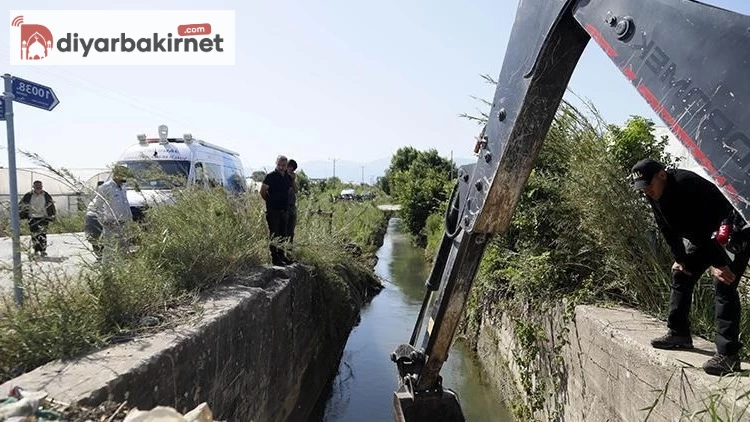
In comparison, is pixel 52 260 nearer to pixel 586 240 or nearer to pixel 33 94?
pixel 33 94

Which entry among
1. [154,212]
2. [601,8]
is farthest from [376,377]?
[601,8]

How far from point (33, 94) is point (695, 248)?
5.04 metres

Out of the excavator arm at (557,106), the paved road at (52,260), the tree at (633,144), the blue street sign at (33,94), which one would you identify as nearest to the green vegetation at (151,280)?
the paved road at (52,260)

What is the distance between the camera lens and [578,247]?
5840 millimetres

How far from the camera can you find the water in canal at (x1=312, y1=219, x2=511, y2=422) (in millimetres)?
7309

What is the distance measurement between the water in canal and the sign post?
15.6ft

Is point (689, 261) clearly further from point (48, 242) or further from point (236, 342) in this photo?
point (48, 242)

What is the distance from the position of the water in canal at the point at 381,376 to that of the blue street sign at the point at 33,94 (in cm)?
506

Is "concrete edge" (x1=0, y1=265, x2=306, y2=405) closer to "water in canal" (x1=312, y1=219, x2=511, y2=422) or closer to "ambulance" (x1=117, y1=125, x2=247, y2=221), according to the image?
"ambulance" (x1=117, y1=125, x2=247, y2=221)

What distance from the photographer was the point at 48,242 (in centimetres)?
422

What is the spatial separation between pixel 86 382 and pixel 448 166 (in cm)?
3553

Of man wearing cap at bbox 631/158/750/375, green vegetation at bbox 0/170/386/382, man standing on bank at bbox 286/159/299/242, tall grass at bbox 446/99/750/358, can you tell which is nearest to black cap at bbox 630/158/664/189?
man wearing cap at bbox 631/158/750/375

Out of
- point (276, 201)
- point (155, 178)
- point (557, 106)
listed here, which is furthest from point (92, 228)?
point (557, 106)

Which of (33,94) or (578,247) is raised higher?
(33,94)
